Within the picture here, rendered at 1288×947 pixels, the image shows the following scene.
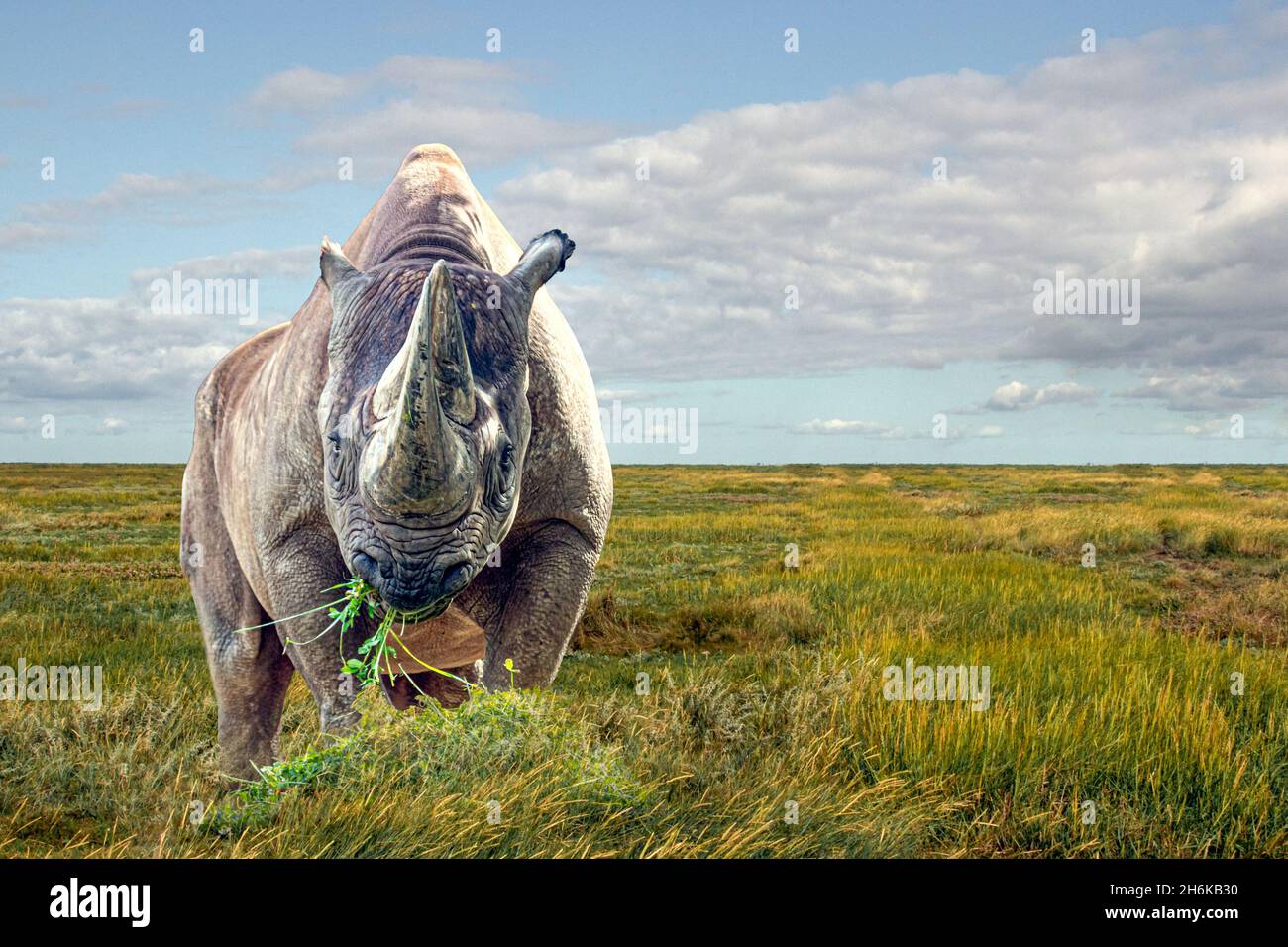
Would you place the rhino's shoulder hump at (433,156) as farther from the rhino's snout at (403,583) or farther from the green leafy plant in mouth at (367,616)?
the rhino's snout at (403,583)

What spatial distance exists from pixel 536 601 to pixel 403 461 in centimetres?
154

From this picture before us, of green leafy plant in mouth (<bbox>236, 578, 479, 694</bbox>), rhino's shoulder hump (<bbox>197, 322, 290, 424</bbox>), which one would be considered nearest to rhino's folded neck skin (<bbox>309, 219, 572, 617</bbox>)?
green leafy plant in mouth (<bbox>236, 578, 479, 694</bbox>)

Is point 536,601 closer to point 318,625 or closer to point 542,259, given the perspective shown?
→ point 318,625

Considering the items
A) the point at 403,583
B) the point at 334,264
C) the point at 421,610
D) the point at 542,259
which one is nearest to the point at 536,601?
the point at 421,610

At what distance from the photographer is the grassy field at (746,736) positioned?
354 cm

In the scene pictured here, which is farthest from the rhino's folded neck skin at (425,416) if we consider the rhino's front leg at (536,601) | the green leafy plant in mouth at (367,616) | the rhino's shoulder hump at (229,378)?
the rhino's shoulder hump at (229,378)

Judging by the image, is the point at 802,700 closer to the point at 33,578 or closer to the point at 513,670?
the point at 513,670

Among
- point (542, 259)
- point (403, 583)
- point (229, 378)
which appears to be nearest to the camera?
point (403, 583)

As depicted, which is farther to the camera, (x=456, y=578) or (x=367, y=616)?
(x=367, y=616)

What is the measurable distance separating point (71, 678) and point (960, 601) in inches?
362

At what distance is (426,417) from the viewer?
263 cm

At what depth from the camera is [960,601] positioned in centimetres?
1127

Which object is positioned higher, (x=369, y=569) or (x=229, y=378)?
(x=229, y=378)

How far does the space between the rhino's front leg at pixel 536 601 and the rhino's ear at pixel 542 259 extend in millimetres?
1108
